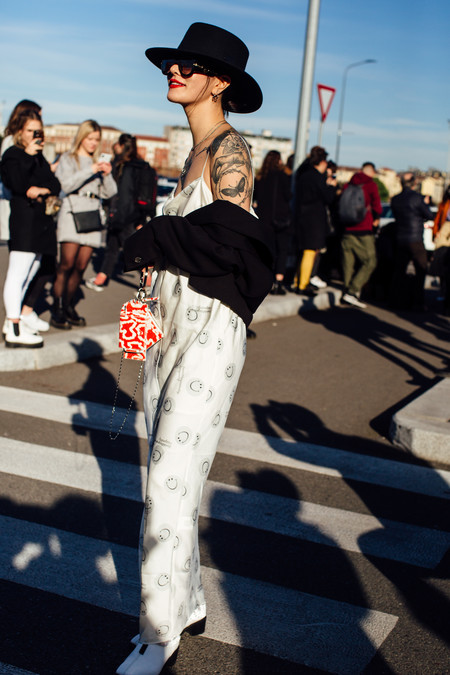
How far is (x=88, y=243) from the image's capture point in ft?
26.3

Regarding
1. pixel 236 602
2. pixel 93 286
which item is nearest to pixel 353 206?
pixel 93 286

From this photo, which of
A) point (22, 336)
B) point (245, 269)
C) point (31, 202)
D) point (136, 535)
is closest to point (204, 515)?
point (136, 535)

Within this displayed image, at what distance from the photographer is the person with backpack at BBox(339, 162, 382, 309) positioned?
1189 cm

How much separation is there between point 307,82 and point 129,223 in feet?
14.0

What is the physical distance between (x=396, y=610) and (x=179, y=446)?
1.29 metres

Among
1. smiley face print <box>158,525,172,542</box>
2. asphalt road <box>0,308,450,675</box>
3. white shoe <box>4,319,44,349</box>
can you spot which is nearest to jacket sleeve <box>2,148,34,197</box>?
white shoe <box>4,319,44,349</box>

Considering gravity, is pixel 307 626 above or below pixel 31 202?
below

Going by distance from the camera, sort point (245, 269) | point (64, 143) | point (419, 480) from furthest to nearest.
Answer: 1. point (64, 143)
2. point (419, 480)
3. point (245, 269)

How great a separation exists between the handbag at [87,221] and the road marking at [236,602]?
14.9ft

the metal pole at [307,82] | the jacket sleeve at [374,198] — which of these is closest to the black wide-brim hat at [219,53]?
the jacket sleeve at [374,198]

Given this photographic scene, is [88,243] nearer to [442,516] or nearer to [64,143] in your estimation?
[442,516]

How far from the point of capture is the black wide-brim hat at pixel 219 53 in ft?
8.90

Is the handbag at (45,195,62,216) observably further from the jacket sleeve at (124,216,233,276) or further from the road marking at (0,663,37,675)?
the road marking at (0,663,37,675)

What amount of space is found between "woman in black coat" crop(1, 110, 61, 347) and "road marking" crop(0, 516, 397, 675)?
3.43m
